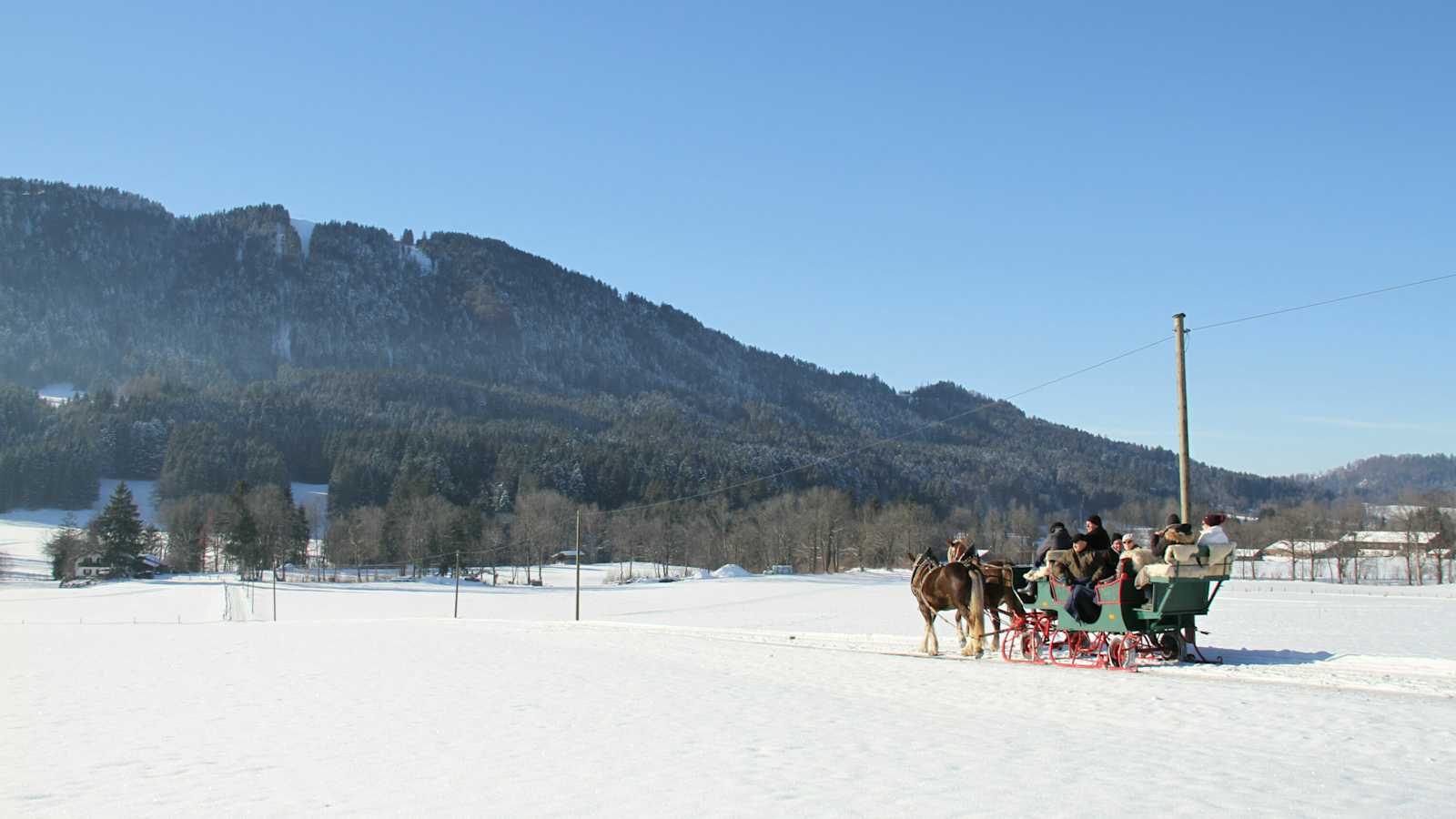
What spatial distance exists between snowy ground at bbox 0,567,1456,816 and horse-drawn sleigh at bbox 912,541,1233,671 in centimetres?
97

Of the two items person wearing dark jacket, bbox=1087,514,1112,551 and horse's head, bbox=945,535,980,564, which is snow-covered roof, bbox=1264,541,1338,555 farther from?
person wearing dark jacket, bbox=1087,514,1112,551

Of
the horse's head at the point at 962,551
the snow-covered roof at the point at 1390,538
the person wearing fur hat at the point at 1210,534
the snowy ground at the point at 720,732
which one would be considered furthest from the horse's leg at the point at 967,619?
the snow-covered roof at the point at 1390,538

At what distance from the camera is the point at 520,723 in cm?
1139

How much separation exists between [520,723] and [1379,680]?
11517mm

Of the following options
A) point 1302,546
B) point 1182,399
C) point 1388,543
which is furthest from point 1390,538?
point 1182,399

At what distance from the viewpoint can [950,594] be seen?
18.6m

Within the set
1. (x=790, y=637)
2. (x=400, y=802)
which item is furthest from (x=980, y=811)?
(x=790, y=637)

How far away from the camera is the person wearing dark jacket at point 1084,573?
16250mm

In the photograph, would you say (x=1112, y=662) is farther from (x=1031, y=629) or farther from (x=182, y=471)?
(x=182, y=471)

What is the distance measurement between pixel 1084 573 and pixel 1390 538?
436ft

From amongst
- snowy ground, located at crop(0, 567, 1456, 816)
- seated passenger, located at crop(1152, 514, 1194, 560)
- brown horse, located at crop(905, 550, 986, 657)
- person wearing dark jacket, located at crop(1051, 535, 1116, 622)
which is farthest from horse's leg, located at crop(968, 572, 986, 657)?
seated passenger, located at crop(1152, 514, 1194, 560)

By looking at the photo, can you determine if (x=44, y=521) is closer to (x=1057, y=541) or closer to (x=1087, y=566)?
(x=1057, y=541)

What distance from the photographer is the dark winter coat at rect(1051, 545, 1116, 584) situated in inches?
650

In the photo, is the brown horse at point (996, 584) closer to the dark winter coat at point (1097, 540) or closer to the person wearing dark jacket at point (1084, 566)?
the person wearing dark jacket at point (1084, 566)
